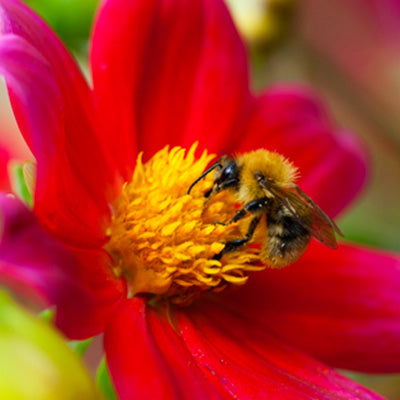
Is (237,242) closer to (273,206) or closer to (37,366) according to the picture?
(273,206)

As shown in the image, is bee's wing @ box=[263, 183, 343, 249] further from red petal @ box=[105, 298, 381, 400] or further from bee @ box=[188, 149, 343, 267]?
red petal @ box=[105, 298, 381, 400]

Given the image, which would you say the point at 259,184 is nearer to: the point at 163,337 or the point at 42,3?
the point at 163,337

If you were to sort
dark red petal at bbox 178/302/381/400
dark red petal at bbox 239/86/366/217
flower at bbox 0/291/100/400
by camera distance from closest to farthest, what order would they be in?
1. flower at bbox 0/291/100/400
2. dark red petal at bbox 178/302/381/400
3. dark red petal at bbox 239/86/366/217

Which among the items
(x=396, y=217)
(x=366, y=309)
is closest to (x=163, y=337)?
(x=366, y=309)

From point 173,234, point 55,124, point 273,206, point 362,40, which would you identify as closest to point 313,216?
point 273,206

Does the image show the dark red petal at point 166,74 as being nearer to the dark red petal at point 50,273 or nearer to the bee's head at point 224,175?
the bee's head at point 224,175

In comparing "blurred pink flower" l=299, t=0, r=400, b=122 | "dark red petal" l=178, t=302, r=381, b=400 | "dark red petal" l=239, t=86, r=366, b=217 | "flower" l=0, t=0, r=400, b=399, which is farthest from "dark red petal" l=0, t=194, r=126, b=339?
"blurred pink flower" l=299, t=0, r=400, b=122
